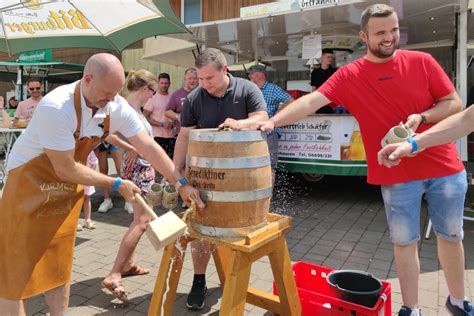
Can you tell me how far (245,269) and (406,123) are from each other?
1.18 meters

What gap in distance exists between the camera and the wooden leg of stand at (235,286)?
195cm

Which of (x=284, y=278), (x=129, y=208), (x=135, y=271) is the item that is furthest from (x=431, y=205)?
(x=129, y=208)

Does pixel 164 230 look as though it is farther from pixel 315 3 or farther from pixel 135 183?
pixel 315 3

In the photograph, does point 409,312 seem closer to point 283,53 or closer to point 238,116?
point 238,116

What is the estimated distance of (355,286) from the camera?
2.57 metres

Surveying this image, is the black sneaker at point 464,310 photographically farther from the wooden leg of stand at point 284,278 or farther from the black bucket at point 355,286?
the wooden leg of stand at point 284,278

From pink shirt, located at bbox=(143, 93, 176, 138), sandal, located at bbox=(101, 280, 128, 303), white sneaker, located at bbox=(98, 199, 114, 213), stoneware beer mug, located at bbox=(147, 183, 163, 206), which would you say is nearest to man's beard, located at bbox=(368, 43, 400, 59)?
stoneware beer mug, located at bbox=(147, 183, 163, 206)

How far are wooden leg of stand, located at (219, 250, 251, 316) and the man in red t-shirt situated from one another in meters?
0.76

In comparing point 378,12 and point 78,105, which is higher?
point 378,12

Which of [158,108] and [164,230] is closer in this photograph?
[164,230]

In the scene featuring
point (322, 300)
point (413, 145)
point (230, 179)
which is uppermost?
point (413, 145)

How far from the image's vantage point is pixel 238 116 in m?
2.69

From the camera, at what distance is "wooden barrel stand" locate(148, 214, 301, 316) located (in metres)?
1.96

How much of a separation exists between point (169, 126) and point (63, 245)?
386 centimetres
